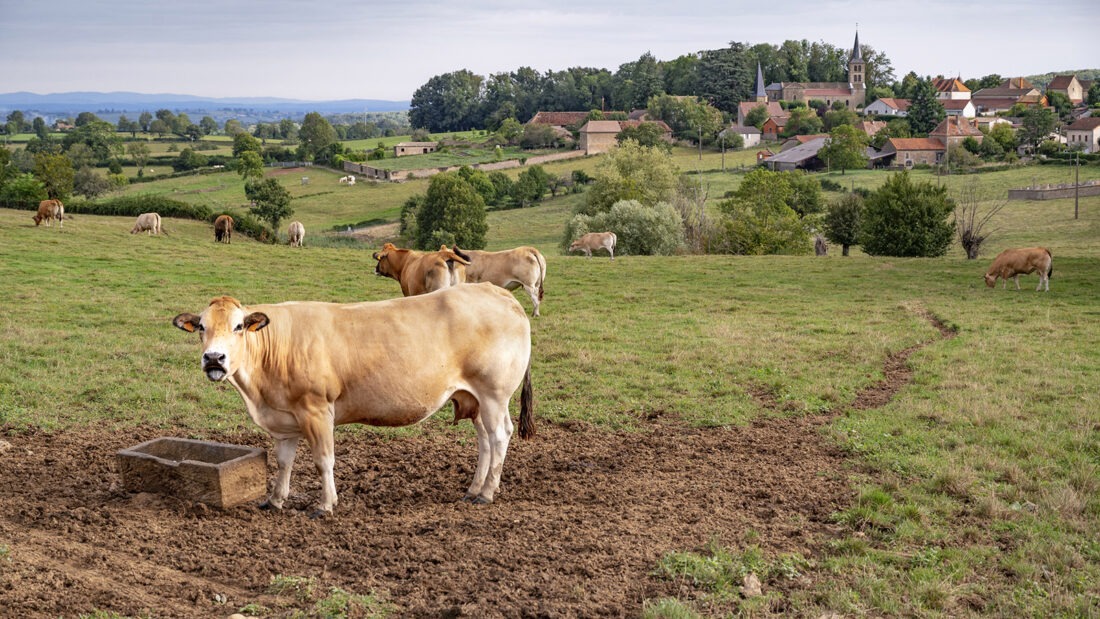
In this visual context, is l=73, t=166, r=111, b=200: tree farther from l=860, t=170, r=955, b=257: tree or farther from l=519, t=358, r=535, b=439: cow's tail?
l=519, t=358, r=535, b=439: cow's tail

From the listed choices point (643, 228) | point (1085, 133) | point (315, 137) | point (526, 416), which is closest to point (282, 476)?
point (526, 416)

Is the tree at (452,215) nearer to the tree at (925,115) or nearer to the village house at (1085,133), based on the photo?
the tree at (925,115)

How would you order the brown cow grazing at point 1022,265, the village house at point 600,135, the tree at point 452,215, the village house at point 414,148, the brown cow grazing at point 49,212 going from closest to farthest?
1. the brown cow grazing at point 1022,265
2. the brown cow grazing at point 49,212
3. the tree at point 452,215
4. the village house at point 600,135
5. the village house at point 414,148

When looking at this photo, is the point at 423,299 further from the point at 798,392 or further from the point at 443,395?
the point at 798,392

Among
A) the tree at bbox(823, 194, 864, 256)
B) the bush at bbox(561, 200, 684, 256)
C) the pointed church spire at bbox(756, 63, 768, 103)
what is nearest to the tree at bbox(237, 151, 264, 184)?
the bush at bbox(561, 200, 684, 256)

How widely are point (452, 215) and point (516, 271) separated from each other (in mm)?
43264

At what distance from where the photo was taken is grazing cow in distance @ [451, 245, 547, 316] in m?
21.0

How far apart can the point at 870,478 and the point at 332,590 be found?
5721 millimetres

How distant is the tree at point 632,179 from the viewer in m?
59.0

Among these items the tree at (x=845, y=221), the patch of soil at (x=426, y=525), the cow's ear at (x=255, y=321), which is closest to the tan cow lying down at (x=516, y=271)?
the patch of soil at (x=426, y=525)

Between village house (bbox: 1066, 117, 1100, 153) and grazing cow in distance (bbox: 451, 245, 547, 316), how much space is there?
126m

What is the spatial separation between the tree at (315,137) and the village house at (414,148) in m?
9.67

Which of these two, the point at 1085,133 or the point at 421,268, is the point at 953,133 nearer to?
the point at 1085,133

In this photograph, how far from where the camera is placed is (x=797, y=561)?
7363mm
